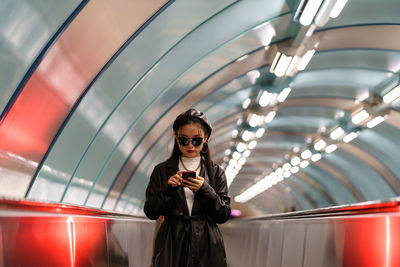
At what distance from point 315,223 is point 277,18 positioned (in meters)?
7.27

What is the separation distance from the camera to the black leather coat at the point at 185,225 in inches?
144

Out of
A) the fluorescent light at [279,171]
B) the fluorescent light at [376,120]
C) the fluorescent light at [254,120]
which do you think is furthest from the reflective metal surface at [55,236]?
the fluorescent light at [279,171]

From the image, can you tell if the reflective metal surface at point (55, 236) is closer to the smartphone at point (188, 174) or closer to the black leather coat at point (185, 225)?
the black leather coat at point (185, 225)

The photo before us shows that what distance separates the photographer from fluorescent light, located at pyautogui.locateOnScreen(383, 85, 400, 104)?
13992mm

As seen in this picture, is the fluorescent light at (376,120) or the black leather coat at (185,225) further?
the fluorescent light at (376,120)

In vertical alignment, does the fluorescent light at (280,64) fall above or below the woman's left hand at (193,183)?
above

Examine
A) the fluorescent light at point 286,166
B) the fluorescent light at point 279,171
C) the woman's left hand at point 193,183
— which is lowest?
the woman's left hand at point 193,183

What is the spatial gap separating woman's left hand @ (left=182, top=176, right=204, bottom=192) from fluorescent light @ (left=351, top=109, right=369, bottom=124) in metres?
14.0

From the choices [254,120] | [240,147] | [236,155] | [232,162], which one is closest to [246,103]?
[254,120]

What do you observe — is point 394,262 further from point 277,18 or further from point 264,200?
point 264,200

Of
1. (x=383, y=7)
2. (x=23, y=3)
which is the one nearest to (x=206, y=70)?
(x=383, y=7)

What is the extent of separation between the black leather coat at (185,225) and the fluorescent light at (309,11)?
20.1 feet

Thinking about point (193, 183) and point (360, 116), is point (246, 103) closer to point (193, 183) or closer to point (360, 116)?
point (360, 116)

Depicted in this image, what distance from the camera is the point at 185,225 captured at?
148 inches
